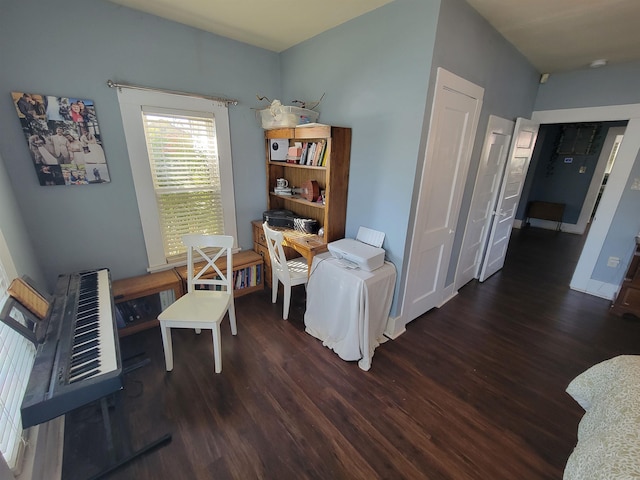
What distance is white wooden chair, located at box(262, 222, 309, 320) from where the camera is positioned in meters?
2.20

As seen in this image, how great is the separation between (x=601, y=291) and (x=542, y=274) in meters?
0.61

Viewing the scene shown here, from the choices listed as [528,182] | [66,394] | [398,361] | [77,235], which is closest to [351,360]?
[398,361]

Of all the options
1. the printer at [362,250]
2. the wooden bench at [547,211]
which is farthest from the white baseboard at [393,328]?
the wooden bench at [547,211]

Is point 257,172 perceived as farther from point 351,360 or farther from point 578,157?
point 578,157

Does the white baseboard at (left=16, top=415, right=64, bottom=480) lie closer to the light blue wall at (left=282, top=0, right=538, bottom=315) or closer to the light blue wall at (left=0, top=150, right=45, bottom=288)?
the light blue wall at (left=0, top=150, right=45, bottom=288)

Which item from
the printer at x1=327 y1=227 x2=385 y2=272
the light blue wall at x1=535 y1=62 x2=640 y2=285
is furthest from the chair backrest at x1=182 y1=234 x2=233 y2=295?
the light blue wall at x1=535 y1=62 x2=640 y2=285

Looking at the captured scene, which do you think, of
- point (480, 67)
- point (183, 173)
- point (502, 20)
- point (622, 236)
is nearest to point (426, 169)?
point (480, 67)

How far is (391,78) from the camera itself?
1.88 metres

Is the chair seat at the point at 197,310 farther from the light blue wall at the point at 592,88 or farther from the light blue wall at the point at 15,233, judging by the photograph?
the light blue wall at the point at 592,88

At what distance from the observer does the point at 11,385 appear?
1.04 meters

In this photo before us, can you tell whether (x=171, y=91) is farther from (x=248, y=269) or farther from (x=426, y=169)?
(x=426, y=169)

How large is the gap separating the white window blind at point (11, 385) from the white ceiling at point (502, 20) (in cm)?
220

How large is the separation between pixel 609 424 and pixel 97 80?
11.4 feet

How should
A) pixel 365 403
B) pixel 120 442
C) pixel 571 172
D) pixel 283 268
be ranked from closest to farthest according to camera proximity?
pixel 120 442 → pixel 365 403 → pixel 283 268 → pixel 571 172
